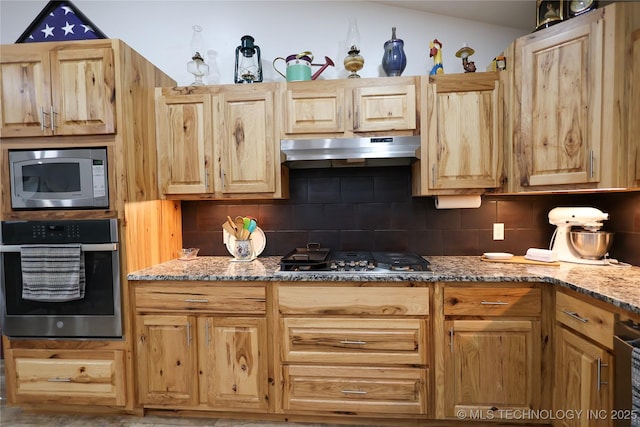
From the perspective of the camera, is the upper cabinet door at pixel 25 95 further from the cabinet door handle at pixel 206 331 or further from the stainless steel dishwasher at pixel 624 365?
the stainless steel dishwasher at pixel 624 365

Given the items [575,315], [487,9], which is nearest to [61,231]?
[575,315]

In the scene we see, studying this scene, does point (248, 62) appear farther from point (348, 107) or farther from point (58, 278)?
point (58, 278)

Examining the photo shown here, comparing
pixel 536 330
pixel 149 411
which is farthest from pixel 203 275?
pixel 536 330

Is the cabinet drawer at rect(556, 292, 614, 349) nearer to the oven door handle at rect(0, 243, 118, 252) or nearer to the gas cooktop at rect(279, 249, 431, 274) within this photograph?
the gas cooktop at rect(279, 249, 431, 274)

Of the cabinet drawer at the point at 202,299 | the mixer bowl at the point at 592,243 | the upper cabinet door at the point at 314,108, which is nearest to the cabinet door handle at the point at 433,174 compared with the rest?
the upper cabinet door at the point at 314,108

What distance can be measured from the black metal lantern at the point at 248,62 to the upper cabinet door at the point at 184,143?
295 millimetres

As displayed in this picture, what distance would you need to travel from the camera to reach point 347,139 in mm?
1824

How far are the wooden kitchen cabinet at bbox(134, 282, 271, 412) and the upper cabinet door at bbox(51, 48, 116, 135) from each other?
100 cm

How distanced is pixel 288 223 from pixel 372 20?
164 cm

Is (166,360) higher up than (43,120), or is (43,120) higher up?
(43,120)

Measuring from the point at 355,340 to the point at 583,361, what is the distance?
3.44ft

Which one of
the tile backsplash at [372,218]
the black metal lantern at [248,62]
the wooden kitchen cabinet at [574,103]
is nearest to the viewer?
the wooden kitchen cabinet at [574,103]

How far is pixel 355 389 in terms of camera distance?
1.69 metres

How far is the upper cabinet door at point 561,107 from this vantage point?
1517 mm
